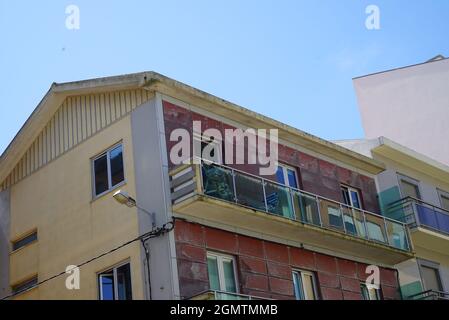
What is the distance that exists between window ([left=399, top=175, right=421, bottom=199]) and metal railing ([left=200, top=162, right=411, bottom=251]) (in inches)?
132

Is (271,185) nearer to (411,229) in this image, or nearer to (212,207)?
(212,207)

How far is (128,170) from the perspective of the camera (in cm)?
1984

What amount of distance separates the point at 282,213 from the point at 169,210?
3313 millimetres

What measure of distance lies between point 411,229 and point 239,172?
7810 millimetres

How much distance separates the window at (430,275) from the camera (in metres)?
25.3

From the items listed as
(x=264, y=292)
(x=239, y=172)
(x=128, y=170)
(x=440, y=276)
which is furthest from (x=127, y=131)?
(x=440, y=276)

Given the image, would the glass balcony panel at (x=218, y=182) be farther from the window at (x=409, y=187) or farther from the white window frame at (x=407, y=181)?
the window at (x=409, y=187)

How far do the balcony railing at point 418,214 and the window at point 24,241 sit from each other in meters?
10.9

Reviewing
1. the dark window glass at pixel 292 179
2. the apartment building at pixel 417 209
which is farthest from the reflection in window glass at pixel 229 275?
the apartment building at pixel 417 209

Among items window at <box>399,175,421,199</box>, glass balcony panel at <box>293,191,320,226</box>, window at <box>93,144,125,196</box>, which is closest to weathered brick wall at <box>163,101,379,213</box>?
glass balcony panel at <box>293,191,320,226</box>

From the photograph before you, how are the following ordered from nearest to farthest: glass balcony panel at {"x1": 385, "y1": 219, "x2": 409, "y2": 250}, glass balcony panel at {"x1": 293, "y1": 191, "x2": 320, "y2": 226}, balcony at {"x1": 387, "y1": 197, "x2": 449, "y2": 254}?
1. glass balcony panel at {"x1": 293, "y1": 191, "x2": 320, "y2": 226}
2. glass balcony panel at {"x1": 385, "y1": 219, "x2": 409, "y2": 250}
3. balcony at {"x1": 387, "y1": 197, "x2": 449, "y2": 254}

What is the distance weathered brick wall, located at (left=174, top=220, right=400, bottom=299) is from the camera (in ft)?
59.4
